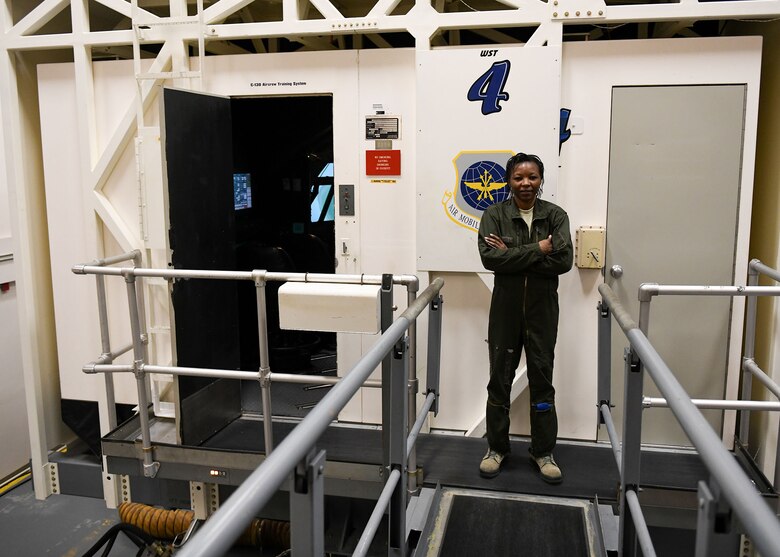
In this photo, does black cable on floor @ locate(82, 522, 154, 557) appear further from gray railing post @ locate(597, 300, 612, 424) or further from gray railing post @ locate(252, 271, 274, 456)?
gray railing post @ locate(597, 300, 612, 424)

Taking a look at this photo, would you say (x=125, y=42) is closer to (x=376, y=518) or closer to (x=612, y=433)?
(x=376, y=518)

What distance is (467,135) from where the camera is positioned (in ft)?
12.8

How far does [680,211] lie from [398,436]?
2351 millimetres

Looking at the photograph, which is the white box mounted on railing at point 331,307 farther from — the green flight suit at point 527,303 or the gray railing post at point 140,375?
the gray railing post at point 140,375

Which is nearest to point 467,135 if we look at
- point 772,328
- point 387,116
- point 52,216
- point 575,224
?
point 387,116

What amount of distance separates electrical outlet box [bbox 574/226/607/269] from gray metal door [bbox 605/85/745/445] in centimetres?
9

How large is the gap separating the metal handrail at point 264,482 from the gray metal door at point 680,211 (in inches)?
102

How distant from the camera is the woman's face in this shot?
10.9 feet

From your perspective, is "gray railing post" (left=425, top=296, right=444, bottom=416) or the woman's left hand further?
"gray railing post" (left=425, top=296, right=444, bottom=416)

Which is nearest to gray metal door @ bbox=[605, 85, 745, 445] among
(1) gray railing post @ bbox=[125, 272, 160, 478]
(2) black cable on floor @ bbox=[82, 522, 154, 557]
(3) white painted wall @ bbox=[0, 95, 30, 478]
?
(1) gray railing post @ bbox=[125, 272, 160, 478]

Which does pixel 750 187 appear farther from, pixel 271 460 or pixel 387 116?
pixel 271 460

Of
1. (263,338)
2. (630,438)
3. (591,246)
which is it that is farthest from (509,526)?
(591,246)

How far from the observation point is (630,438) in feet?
7.57

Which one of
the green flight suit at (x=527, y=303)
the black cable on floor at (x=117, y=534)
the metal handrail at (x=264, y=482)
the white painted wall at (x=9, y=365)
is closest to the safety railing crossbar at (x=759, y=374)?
the green flight suit at (x=527, y=303)
